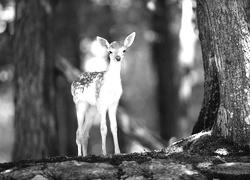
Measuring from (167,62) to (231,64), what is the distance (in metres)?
11.5

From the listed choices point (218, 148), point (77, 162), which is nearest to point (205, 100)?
point (218, 148)

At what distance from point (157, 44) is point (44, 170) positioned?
13559 mm

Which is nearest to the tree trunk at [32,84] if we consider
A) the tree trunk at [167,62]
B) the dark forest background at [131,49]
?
the dark forest background at [131,49]

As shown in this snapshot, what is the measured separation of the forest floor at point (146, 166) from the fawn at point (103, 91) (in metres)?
0.74

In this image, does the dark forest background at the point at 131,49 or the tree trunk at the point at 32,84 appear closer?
the tree trunk at the point at 32,84

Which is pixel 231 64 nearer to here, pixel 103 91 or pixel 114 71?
pixel 114 71

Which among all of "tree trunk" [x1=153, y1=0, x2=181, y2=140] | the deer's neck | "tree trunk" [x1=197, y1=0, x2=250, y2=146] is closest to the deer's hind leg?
the deer's neck

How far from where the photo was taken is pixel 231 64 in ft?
28.0

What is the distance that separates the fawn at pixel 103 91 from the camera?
878 centimetres

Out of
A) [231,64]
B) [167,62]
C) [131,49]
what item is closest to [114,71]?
[231,64]

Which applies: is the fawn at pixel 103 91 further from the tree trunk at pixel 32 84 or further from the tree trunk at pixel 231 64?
the tree trunk at pixel 32 84

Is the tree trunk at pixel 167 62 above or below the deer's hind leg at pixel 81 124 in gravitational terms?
above

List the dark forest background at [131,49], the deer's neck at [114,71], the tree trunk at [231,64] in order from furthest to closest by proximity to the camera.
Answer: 1. the dark forest background at [131,49]
2. the deer's neck at [114,71]
3. the tree trunk at [231,64]

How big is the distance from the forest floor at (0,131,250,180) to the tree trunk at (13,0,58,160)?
516 centimetres
